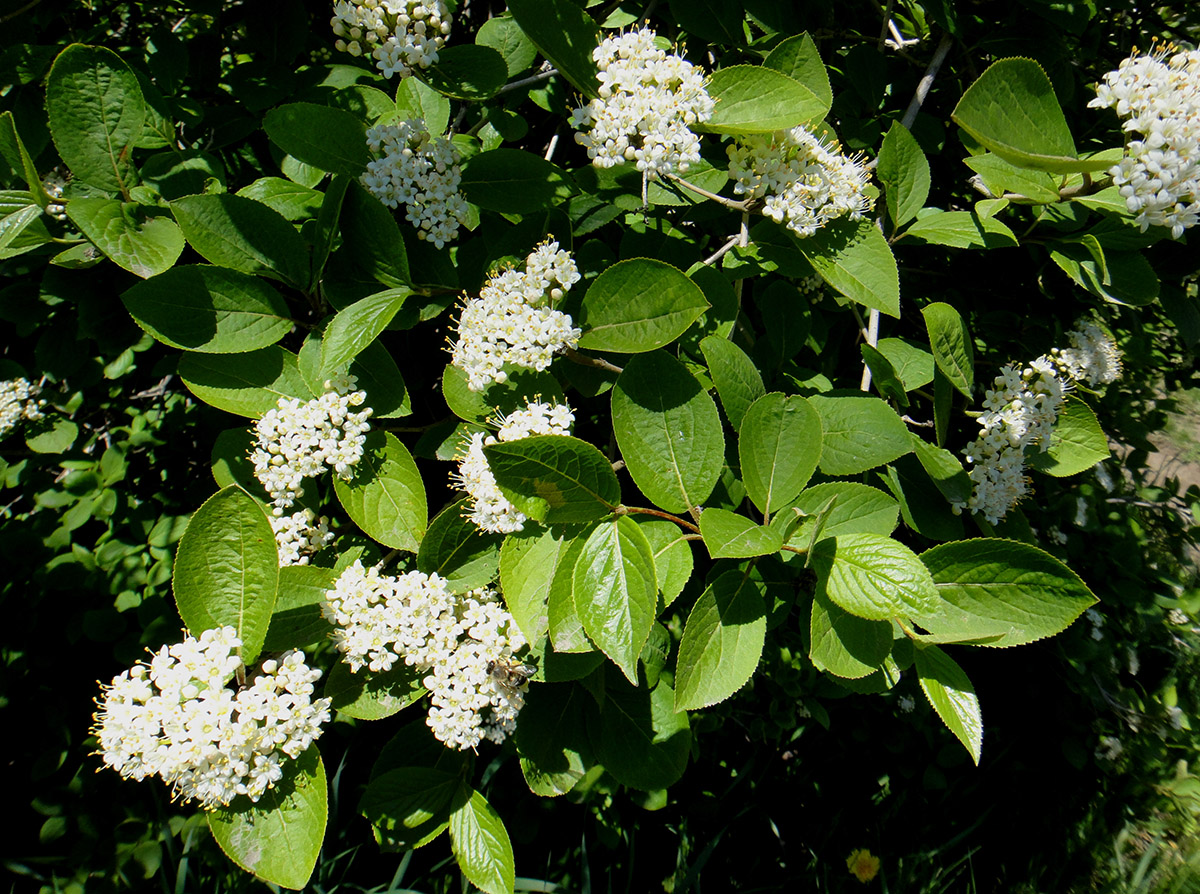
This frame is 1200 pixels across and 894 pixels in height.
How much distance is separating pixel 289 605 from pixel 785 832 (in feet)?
7.50

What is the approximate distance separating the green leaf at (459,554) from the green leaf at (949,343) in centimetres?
97

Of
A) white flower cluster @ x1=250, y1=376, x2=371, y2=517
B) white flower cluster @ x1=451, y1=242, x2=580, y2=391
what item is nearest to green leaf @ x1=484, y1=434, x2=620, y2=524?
white flower cluster @ x1=451, y1=242, x2=580, y2=391

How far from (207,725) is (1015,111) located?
1821mm

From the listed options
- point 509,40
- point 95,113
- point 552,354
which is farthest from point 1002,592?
point 95,113

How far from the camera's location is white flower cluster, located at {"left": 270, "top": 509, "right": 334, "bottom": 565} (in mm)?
1621

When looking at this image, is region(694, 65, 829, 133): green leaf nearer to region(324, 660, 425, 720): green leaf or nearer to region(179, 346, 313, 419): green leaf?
region(179, 346, 313, 419): green leaf

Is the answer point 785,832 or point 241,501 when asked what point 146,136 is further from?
point 785,832

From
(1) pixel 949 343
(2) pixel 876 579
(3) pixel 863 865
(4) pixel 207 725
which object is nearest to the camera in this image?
(2) pixel 876 579

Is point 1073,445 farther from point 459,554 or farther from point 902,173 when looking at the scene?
point 459,554

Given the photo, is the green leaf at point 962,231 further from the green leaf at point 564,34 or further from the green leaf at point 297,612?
the green leaf at point 297,612

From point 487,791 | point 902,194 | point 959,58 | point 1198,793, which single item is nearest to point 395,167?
point 902,194

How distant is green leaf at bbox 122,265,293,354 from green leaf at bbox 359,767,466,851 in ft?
3.23

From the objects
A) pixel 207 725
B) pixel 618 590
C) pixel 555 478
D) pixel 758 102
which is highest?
pixel 758 102

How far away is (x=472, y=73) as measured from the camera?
→ 1.52m
